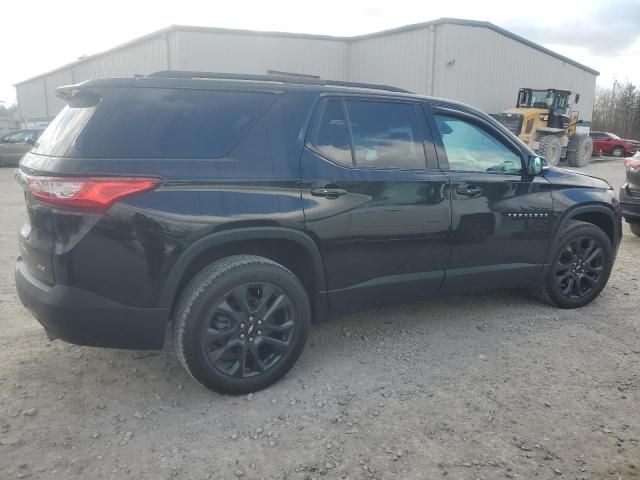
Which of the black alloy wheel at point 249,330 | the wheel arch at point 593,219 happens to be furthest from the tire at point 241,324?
the wheel arch at point 593,219

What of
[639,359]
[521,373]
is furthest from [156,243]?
[639,359]

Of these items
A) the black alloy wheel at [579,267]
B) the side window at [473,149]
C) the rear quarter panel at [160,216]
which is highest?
the side window at [473,149]

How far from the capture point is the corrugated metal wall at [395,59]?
2044 cm

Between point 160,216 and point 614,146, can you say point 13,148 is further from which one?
point 614,146

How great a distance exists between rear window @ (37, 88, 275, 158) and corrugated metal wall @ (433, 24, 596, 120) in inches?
727

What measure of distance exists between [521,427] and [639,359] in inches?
55.4

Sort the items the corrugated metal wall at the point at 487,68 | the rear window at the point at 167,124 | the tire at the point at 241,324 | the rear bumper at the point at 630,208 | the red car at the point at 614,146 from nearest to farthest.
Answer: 1. the rear window at the point at 167,124
2. the tire at the point at 241,324
3. the rear bumper at the point at 630,208
4. the corrugated metal wall at the point at 487,68
5. the red car at the point at 614,146

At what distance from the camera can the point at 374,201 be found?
337 cm

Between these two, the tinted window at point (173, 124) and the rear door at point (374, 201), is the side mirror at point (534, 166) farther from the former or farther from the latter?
the tinted window at point (173, 124)

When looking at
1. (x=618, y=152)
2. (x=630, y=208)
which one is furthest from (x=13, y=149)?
(x=618, y=152)

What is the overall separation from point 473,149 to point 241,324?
218 centimetres

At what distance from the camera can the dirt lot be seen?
250 centimetres

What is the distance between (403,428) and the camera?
279 centimetres

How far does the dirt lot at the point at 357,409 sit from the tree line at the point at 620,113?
46.7 m
